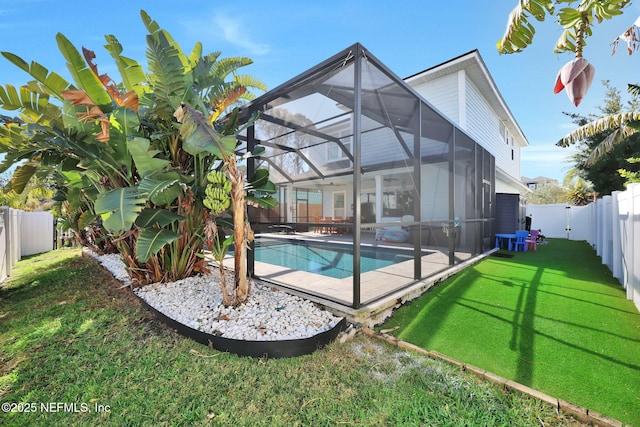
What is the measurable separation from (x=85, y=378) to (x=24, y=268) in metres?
7.11

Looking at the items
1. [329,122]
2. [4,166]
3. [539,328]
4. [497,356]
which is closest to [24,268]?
[4,166]

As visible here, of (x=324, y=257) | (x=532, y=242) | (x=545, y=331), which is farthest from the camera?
(x=532, y=242)

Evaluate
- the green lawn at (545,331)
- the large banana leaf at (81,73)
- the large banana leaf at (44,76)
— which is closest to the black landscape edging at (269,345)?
the green lawn at (545,331)

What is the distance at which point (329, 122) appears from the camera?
5.89m

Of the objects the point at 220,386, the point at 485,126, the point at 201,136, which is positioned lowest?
the point at 220,386

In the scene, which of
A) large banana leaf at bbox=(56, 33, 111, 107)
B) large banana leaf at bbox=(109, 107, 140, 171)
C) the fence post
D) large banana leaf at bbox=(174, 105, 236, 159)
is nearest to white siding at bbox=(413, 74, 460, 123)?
the fence post

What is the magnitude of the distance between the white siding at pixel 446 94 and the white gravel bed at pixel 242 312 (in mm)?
8291

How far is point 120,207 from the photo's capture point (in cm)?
292

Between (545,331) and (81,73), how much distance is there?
6820mm

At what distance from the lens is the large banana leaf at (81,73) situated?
357 centimetres

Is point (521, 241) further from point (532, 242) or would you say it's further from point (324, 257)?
point (324, 257)

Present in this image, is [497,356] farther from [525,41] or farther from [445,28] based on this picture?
[445,28]

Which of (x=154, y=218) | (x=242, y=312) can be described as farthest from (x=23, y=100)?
(x=242, y=312)

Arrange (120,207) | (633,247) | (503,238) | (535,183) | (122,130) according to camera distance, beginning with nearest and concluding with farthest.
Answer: (120,207)
(122,130)
(633,247)
(503,238)
(535,183)
